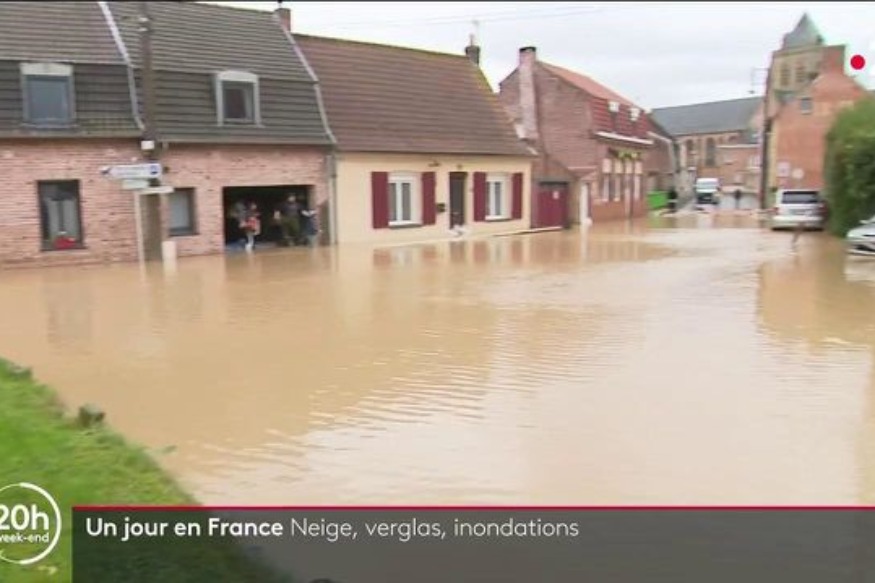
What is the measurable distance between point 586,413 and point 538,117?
3284 centimetres

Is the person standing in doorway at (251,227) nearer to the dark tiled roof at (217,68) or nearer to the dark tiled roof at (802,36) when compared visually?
the dark tiled roof at (217,68)

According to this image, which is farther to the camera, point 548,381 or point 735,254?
point 735,254

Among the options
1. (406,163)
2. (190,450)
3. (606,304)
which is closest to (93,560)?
(190,450)

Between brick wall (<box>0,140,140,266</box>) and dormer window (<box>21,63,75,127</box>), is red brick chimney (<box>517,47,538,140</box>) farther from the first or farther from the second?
dormer window (<box>21,63,75,127</box>)

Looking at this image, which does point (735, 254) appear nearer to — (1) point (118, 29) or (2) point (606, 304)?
(2) point (606, 304)

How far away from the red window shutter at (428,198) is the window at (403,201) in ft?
0.68

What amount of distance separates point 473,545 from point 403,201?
2290 centimetres

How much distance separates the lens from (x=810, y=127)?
43531 millimetres

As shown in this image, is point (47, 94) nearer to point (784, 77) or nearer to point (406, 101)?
point (406, 101)

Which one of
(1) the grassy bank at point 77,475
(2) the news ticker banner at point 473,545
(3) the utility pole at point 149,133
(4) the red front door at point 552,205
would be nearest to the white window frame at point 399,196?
(4) the red front door at point 552,205

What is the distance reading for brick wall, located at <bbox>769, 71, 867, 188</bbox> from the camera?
42.0 meters

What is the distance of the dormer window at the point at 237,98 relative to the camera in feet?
72.0

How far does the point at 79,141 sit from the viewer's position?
19.3m

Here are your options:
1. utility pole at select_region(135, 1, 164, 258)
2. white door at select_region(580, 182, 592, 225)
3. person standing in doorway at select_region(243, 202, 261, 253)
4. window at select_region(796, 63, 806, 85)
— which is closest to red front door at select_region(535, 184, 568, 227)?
white door at select_region(580, 182, 592, 225)
